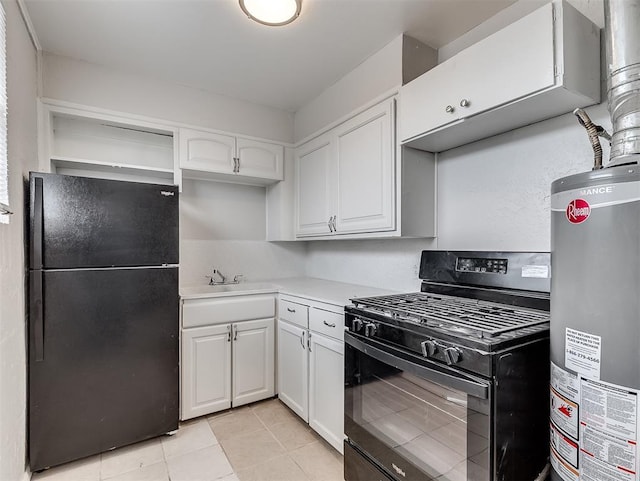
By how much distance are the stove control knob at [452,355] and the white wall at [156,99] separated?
2.31 metres

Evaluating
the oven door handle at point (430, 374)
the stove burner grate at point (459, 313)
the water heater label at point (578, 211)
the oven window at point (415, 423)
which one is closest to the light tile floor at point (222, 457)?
the oven window at point (415, 423)

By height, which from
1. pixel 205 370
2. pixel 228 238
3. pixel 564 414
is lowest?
pixel 205 370

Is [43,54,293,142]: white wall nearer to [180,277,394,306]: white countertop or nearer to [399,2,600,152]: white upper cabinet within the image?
[180,277,394,306]: white countertop

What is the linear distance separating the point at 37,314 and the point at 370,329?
1720mm

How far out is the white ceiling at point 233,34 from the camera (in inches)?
66.9

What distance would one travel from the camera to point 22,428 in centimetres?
169

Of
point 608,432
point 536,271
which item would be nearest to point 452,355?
point 608,432

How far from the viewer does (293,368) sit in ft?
7.64

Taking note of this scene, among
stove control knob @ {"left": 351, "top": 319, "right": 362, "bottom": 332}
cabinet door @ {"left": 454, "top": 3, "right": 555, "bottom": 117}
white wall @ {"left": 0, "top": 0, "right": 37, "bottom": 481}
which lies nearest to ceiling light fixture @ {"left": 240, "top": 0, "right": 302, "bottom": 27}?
cabinet door @ {"left": 454, "top": 3, "right": 555, "bottom": 117}

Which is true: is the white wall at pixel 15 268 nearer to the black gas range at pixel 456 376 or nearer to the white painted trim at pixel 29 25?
the white painted trim at pixel 29 25

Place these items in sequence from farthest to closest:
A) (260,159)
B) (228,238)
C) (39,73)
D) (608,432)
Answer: (228,238) → (260,159) → (39,73) → (608,432)

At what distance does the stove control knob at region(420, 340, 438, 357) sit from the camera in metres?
1.17

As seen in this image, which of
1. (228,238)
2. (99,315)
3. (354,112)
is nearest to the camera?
(99,315)

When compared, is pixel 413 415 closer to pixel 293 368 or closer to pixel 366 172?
pixel 293 368
